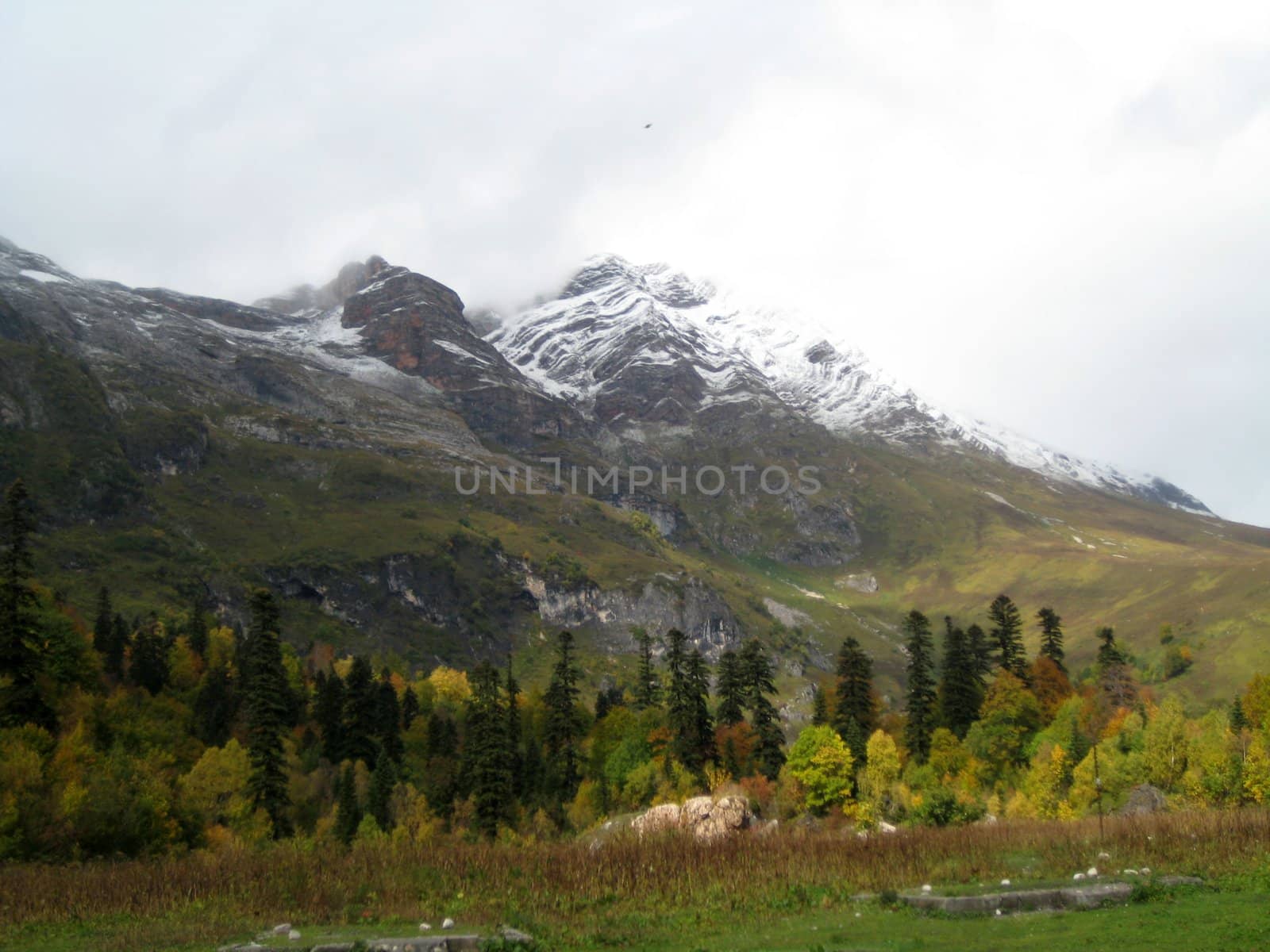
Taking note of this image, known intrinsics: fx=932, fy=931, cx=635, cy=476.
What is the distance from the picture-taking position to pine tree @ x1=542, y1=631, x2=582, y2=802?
95.1 metres

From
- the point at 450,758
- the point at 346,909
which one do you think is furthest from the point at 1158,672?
the point at 346,909

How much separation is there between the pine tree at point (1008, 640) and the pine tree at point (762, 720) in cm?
3001

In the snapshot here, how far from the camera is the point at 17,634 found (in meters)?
58.9

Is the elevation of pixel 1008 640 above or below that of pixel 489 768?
above

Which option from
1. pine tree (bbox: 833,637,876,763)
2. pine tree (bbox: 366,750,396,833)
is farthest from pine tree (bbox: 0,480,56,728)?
pine tree (bbox: 833,637,876,763)

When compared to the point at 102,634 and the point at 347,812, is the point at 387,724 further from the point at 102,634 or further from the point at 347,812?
the point at 102,634

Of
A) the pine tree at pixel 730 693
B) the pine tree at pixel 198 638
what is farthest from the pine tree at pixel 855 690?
the pine tree at pixel 198 638

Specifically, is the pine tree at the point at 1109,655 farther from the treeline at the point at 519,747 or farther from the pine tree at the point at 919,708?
the pine tree at the point at 919,708

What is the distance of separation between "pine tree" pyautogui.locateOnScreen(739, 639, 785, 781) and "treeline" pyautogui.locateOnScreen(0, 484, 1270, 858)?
21cm

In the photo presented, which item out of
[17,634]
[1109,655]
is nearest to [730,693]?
[1109,655]

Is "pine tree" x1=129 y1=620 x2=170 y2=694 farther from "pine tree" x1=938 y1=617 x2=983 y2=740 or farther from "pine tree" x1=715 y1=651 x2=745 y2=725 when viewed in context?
"pine tree" x1=938 y1=617 x2=983 y2=740

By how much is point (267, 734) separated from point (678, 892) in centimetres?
4451

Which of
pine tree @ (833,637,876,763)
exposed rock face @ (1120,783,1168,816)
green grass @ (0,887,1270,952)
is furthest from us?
pine tree @ (833,637,876,763)

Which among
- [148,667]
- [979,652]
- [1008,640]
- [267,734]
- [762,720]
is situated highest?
[1008,640]
